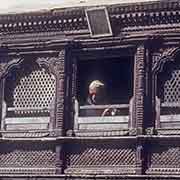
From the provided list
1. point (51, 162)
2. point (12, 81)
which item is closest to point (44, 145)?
point (51, 162)

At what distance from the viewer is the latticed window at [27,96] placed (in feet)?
53.8

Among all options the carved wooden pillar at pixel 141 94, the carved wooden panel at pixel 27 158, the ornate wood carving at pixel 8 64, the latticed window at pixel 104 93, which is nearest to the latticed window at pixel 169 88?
the carved wooden pillar at pixel 141 94

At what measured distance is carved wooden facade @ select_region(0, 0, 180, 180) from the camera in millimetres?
15094

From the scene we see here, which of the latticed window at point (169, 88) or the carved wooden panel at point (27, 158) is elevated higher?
the latticed window at point (169, 88)

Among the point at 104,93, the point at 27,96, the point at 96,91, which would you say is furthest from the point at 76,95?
the point at 27,96

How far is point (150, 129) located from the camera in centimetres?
1507

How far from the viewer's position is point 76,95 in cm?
1612

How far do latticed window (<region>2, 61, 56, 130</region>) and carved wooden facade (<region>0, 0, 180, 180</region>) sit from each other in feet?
0.08

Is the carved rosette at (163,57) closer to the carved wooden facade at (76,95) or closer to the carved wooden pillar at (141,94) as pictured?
the carved wooden facade at (76,95)

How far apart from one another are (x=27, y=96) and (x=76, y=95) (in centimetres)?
137

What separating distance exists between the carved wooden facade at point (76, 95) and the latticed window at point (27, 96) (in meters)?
0.02

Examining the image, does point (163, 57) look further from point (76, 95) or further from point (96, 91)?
point (76, 95)

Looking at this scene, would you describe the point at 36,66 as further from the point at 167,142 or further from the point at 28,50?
the point at 167,142

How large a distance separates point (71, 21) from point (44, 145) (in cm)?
306
